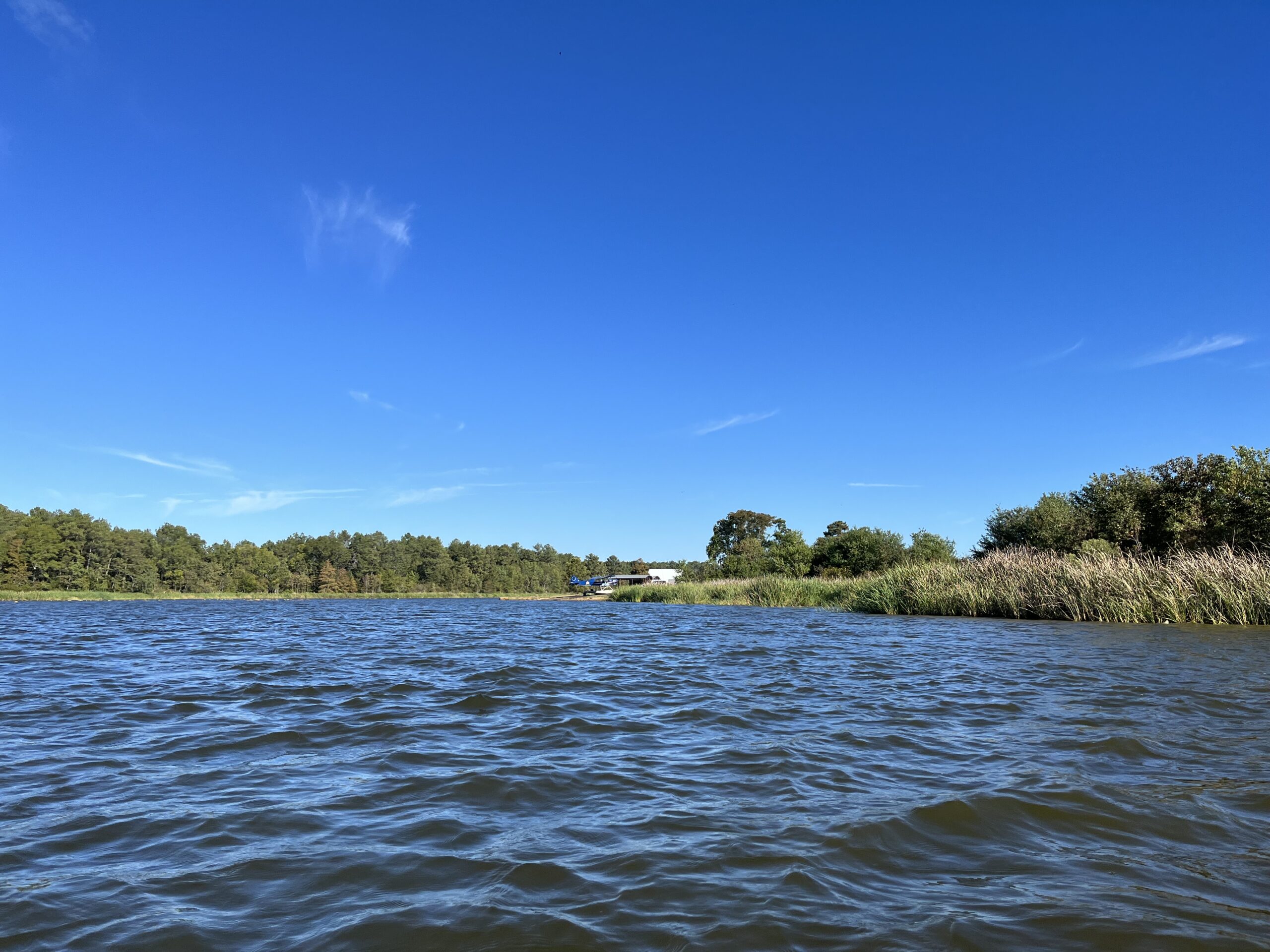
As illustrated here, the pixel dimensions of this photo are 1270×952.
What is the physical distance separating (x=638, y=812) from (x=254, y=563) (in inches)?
4997

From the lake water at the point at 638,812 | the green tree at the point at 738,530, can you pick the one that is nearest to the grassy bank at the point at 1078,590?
the lake water at the point at 638,812

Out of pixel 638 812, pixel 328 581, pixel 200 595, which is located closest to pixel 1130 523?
pixel 638 812

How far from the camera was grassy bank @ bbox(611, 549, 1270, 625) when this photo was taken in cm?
2369

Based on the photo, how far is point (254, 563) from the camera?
116m

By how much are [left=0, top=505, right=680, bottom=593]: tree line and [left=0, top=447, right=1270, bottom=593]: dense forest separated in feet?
0.74

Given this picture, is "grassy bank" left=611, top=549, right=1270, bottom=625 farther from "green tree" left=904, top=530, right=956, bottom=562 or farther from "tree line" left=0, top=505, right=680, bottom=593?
"tree line" left=0, top=505, right=680, bottom=593

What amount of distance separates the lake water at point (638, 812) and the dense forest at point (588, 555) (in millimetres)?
29348

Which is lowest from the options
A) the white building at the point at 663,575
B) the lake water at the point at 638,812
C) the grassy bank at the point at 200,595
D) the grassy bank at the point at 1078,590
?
the lake water at the point at 638,812

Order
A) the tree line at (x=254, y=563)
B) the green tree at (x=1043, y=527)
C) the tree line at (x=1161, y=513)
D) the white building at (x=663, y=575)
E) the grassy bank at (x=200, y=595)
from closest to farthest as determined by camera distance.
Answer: the tree line at (x=1161, y=513)
the green tree at (x=1043, y=527)
the grassy bank at (x=200, y=595)
the tree line at (x=254, y=563)
the white building at (x=663, y=575)

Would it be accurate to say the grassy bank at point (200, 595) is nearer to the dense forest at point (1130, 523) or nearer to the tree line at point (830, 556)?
the tree line at point (830, 556)

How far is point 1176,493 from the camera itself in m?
42.3

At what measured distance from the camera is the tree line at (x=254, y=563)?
312 ft

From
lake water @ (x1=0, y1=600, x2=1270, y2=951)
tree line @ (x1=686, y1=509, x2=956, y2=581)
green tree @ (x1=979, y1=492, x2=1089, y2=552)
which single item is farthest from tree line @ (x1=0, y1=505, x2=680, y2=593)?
lake water @ (x1=0, y1=600, x2=1270, y2=951)

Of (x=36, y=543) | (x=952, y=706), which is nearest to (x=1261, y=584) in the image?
(x=952, y=706)
